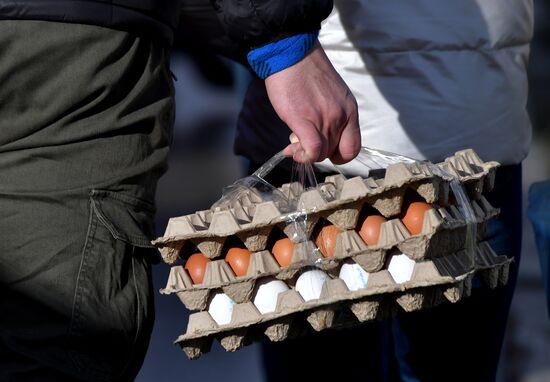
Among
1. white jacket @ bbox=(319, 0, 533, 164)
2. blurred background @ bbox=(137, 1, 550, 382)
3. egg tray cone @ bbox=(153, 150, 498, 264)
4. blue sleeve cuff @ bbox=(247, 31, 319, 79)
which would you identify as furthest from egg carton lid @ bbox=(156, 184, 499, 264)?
blurred background @ bbox=(137, 1, 550, 382)

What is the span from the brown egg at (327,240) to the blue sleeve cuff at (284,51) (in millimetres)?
289

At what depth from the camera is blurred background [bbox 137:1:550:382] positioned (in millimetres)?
4109

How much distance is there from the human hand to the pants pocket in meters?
0.29

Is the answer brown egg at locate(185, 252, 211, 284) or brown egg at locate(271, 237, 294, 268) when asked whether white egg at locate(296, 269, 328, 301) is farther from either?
brown egg at locate(185, 252, 211, 284)

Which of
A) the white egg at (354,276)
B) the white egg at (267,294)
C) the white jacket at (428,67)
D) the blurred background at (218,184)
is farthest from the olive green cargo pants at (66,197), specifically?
the blurred background at (218,184)

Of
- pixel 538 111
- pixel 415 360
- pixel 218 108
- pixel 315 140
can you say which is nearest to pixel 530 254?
pixel 538 111

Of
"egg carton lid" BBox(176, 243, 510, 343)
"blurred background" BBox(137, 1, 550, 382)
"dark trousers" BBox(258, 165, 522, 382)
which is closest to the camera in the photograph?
"egg carton lid" BBox(176, 243, 510, 343)

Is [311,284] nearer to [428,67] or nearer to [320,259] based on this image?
[320,259]

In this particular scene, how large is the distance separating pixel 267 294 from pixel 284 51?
1.35 ft

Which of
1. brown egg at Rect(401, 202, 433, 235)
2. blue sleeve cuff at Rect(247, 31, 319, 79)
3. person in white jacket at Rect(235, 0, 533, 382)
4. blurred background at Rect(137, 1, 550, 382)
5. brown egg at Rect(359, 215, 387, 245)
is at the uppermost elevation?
blue sleeve cuff at Rect(247, 31, 319, 79)

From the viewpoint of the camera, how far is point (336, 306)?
1.78 meters

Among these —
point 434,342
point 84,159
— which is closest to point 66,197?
point 84,159

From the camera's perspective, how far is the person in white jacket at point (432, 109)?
240 cm

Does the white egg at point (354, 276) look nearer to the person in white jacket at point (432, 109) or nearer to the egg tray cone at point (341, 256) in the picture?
the egg tray cone at point (341, 256)
